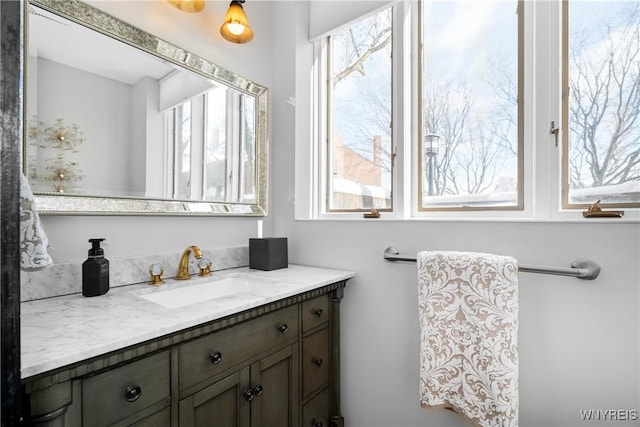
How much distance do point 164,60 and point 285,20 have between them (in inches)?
33.4

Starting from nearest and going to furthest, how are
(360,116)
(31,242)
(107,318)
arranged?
(31,242), (107,318), (360,116)

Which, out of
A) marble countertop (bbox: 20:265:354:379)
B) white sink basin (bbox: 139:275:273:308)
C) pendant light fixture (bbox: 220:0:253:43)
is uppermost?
pendant light fixture (bbox: 220:0:253:43)

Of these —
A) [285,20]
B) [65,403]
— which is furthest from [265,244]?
[285,20]

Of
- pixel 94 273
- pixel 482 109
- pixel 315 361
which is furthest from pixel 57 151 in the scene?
pixel 482 109

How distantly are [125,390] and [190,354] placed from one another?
0.55 feet

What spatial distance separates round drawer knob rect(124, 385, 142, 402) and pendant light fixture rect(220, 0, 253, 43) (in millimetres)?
1472

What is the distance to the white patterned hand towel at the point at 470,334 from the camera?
102 cm

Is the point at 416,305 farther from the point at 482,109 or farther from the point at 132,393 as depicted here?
the point at 132,393

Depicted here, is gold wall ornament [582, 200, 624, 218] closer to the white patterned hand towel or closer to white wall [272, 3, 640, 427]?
white wall [272, 3, 640, 427]

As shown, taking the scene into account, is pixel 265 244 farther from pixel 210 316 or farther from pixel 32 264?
pixel 32 264

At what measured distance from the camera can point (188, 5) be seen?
51.9 inches

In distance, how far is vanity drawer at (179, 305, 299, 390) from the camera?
0.86 metres

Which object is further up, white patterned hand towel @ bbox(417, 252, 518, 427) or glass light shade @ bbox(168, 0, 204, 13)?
Result: glass light shade @ bbox(168, 0, 204, 13)

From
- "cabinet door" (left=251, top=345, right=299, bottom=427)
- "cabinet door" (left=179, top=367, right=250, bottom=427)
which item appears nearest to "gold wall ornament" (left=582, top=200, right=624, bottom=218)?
"cabinet door" (left=251, top=345, right=299, bottom=427)
